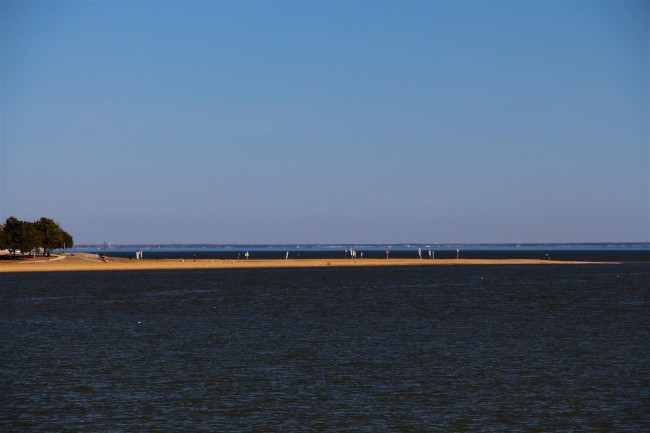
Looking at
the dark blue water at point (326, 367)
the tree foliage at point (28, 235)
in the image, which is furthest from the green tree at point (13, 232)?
the dark blue water at point (326, 367)

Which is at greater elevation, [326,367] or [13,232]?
[13,232]

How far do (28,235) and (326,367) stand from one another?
154833mm

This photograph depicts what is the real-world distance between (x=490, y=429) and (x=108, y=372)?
1862 cm

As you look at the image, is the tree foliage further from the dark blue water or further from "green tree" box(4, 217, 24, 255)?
the dark blue water

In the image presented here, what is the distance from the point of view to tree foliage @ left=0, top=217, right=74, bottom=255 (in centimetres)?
18050

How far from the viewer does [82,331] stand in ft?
182

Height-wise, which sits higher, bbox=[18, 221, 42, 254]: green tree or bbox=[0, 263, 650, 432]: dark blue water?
bbox=[18, 221, 42, 254]: green tree

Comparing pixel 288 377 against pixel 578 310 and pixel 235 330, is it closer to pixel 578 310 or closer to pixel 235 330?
pixel 235 330

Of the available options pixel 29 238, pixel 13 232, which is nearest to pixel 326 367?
pixel 29 238

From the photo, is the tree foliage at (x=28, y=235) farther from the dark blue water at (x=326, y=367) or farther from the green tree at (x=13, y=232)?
the dark blue water at (x=326, y=367)

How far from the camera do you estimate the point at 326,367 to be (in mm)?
38781

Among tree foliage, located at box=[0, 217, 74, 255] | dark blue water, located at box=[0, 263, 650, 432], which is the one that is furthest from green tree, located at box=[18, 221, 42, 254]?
dark blue water, located at box=[0, 263, 650, 432]

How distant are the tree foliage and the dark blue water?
10924cm

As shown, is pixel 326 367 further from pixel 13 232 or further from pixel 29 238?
pixel 13 232
